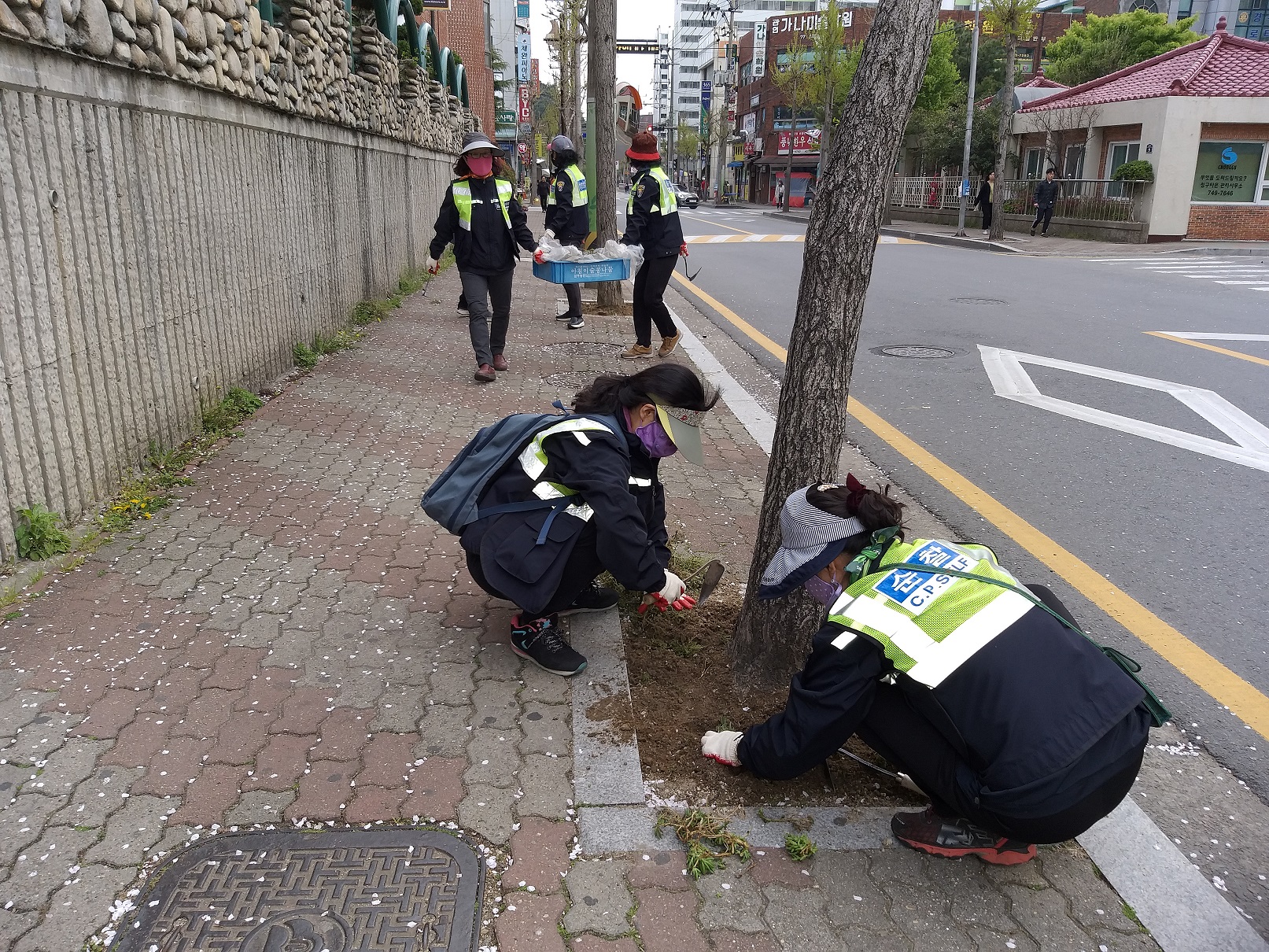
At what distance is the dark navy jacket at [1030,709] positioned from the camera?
6.95ft

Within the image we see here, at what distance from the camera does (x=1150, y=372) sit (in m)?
7.81

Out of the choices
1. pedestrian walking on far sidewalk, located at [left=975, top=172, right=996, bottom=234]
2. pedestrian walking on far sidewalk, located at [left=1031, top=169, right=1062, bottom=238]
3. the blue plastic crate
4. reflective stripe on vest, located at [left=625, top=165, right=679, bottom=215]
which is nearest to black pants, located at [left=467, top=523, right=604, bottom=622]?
the blue plastic crate

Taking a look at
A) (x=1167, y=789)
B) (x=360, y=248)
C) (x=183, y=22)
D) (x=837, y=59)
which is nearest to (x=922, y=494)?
(x=1167, y=789)

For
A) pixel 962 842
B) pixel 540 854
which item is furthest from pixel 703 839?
pixel 962 842

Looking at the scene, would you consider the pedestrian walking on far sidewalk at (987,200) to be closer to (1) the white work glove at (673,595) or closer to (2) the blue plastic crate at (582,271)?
(2) the blue plastic crate at (582,271)

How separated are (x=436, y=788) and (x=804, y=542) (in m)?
1.25

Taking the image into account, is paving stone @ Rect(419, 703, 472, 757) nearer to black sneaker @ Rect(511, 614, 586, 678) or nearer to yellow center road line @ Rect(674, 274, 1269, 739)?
black sneaker @ Rect(511, 614, 586, 678)

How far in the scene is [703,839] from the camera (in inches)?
98.0

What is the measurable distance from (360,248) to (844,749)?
8.59 meters

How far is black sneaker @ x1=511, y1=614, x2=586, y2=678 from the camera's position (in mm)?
3246

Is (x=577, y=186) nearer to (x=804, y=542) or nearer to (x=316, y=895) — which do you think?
(x=804, y=542)

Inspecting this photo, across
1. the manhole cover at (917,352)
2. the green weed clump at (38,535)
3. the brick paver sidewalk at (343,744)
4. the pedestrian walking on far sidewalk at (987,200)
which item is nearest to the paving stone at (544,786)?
the brick paver sidewalk at (343,744)

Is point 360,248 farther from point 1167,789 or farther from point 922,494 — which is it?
point 1167,789

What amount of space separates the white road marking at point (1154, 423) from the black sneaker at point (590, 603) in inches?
159
